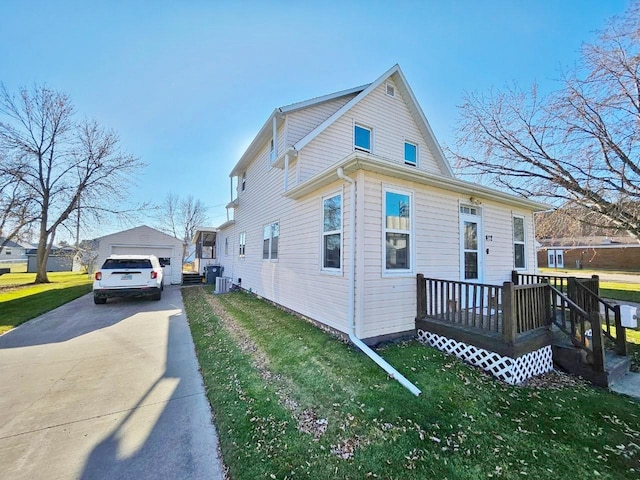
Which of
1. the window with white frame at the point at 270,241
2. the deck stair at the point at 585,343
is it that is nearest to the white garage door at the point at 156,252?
the window with white frame at the point at 270,241

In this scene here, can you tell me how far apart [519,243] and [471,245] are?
2.39 meters

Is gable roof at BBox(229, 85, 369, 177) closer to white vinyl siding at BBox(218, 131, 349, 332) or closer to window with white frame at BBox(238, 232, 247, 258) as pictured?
white vinyl siding at BBox(218, 131, 349, 332)

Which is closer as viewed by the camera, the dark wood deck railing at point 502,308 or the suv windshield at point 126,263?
the dark wood deck railing at point 502,308

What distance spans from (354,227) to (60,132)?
2190 cm

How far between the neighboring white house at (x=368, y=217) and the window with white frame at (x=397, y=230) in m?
0.02

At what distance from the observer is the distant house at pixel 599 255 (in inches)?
1132

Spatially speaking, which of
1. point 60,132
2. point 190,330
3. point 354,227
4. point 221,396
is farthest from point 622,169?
point 60,132

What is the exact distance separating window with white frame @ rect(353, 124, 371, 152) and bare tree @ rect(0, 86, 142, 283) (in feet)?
56.2

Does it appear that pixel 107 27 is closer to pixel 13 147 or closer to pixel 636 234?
pixel 13 147

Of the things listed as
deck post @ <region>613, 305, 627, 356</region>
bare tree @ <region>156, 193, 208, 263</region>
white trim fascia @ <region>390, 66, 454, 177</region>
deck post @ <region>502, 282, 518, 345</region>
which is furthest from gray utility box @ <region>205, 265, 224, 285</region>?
bare tree @ <region>156, 193, 208, 263</region>

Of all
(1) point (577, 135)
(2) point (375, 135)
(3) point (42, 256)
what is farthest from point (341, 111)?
(3) point (42, 256)

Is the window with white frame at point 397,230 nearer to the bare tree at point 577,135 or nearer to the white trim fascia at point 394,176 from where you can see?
the white trim fascia at point 394,176

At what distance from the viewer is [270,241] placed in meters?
9.39

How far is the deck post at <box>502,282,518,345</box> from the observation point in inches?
168
